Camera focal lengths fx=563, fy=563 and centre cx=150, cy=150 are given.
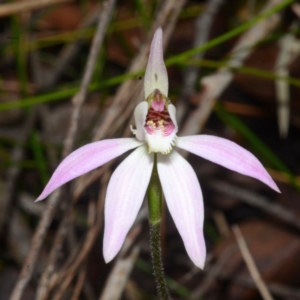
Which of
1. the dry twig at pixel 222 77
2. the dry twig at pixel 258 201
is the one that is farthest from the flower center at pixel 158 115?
the dry twig at pixel 258 201

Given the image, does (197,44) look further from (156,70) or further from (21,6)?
(156,70)

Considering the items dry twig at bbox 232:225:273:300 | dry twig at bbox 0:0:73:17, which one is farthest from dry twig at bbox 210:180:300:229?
dry twig at bbox 0:0:73:17

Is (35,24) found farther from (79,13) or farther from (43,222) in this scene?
(43,222)

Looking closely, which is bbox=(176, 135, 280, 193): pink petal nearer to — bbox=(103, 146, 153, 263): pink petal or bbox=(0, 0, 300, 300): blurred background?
bbox=(103, 146, 153, 263): pink petal

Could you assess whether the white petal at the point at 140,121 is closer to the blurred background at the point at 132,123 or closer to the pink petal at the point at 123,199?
the pink petal at the point at 123,199

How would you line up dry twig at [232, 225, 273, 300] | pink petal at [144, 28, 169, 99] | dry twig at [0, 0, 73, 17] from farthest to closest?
dry twig at [0, 0, 73, 17], dry twig at [232, 225, 273, 300], pink petal at [144, 28, 169, 99]

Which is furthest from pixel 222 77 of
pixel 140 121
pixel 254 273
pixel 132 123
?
pixel 140 121

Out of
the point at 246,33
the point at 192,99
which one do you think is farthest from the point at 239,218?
the point at 246,33

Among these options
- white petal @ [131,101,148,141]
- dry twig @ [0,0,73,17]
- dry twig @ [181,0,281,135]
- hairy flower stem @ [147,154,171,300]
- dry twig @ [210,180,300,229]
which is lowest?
hairy flower stem @ [147,154,171,300]
